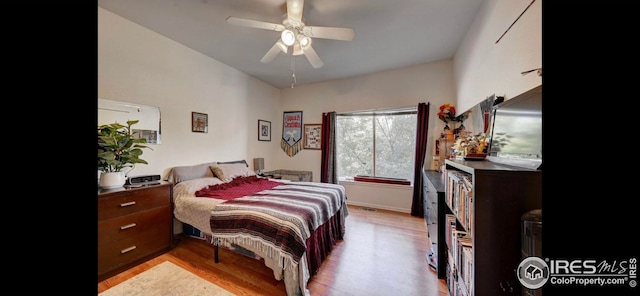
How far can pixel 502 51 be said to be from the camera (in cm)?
151

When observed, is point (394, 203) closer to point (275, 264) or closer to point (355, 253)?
point (355, 253)

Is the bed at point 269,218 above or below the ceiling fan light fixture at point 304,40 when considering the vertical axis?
below

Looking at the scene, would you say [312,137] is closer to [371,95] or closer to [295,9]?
[371,95]

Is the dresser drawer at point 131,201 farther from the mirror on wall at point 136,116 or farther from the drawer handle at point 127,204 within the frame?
the mirror on wall at point 136,116

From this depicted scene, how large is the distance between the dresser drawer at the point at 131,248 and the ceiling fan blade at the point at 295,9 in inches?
102

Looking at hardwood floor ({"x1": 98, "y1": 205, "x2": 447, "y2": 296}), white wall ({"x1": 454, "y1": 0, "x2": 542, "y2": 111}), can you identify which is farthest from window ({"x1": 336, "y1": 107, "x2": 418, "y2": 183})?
hardwood floor ({"x1": 98, "y1": 205, "x2": 447, "y2": 296})

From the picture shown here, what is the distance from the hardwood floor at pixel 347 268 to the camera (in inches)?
67.1

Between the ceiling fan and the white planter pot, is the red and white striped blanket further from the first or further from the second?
the ceiling fan

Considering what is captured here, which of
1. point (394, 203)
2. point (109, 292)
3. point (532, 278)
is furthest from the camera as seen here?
point (394, 203)

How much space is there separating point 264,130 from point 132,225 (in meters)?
2.67

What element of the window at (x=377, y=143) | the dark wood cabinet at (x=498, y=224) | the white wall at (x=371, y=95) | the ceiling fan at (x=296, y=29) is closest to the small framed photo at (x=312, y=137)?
the white wall at (x=371, y=95)
